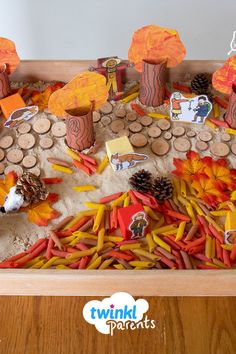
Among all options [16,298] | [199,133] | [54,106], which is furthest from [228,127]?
[16,298]

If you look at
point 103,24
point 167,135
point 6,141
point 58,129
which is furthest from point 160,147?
point 103,24

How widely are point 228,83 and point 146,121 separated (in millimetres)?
218

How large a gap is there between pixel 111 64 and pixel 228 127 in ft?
1.08

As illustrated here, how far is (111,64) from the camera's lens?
1150mm

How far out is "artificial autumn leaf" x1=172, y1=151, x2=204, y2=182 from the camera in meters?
1.03

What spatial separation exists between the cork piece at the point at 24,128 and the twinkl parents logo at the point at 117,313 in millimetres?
463

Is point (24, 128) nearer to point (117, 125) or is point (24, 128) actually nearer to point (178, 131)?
point (117, 125)

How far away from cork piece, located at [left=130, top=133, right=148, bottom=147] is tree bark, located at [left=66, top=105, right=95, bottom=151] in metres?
0.10

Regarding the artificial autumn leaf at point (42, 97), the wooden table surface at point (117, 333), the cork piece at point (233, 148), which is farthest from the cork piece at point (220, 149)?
the artificial autumn leaf at point (42, 97)

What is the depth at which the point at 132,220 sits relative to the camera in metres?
0.90

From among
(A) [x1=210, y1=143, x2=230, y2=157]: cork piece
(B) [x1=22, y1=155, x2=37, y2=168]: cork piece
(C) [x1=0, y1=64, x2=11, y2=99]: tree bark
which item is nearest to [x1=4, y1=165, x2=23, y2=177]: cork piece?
(B) [x1=22, y1=155, x2=37, y2=168]: cork piece

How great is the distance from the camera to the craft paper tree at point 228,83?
108 centimetres

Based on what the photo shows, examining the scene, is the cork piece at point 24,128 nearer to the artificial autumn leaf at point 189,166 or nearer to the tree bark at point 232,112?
the artificial autumn leaf at point 189,166

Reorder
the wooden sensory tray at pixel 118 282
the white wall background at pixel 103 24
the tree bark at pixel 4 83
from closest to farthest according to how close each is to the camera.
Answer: the wooden sensory tray at pixel 118 282
the tree bark at pixel 4 83
the white wall background at pixel 103 24
